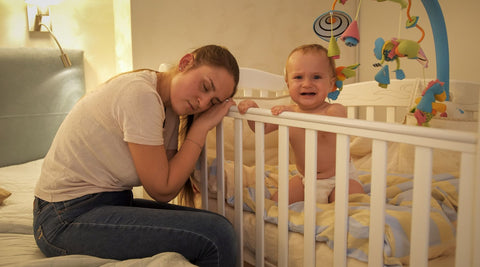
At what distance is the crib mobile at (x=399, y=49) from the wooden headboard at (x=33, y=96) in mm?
1485

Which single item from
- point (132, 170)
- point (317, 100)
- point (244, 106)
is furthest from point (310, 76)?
point (132, 170)

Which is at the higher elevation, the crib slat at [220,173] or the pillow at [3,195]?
the crib slat at [220,173]

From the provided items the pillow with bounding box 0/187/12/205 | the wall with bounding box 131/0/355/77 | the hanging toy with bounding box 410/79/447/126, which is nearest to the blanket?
the hanging toy with bounding box 410/79/447/126

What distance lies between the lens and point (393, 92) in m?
1.75

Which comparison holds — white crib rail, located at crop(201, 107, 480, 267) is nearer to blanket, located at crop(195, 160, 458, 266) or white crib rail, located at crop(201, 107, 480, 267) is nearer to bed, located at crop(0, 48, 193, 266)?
blanket, located at crop(195, 160, 458, 266)

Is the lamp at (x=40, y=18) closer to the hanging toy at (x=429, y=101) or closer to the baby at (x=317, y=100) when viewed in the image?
the baby at (x=317, y=100)

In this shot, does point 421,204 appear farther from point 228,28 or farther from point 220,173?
point 228,28

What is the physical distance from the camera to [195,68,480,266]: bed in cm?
72

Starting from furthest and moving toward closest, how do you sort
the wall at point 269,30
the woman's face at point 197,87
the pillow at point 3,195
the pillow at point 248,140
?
the wall at point 269,30 → the pillow at point 248,140 → the pillow at point 3,195 → the woman's face at point 197,87

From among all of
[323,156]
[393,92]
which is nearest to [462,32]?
[393,92]

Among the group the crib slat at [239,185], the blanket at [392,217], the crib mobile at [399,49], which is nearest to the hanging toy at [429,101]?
the crib mobile at [399,49]

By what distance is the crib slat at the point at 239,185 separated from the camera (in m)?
1.21

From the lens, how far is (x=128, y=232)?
1.00 metres

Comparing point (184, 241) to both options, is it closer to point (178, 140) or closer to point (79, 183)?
point (79, 183)
